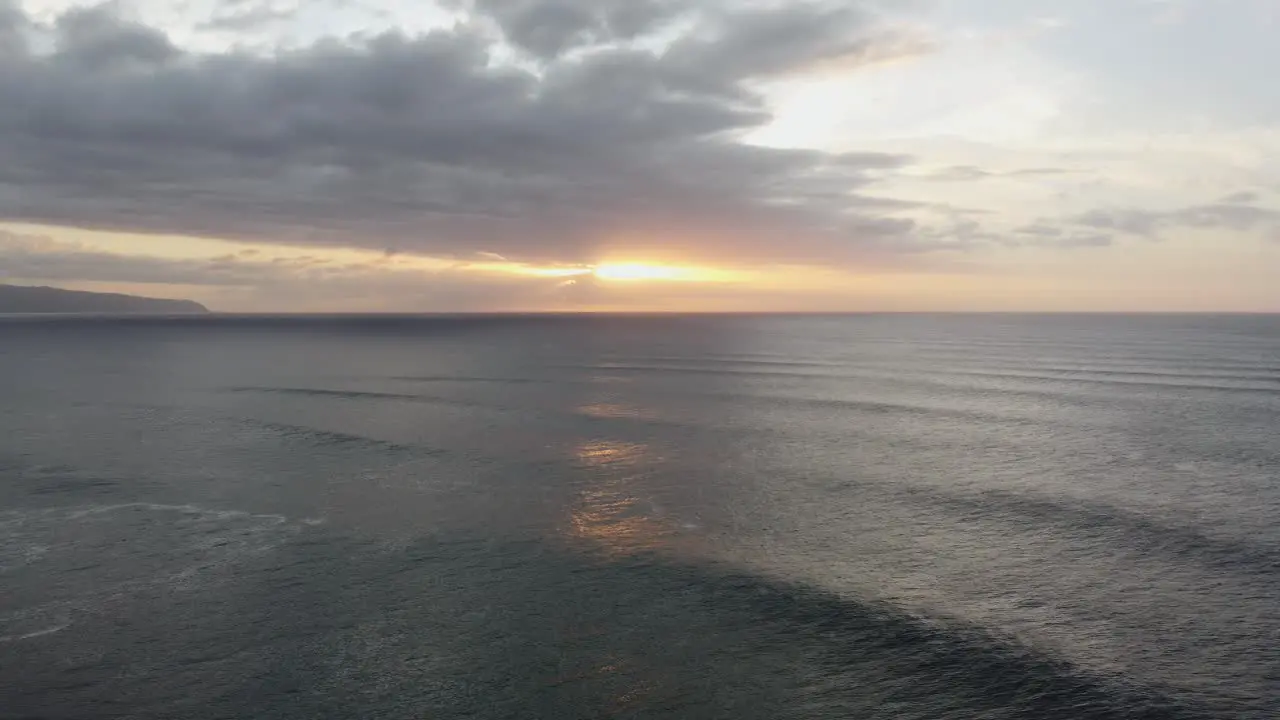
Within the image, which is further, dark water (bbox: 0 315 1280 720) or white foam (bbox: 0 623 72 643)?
white foam (bbox: 0 623 72 643)

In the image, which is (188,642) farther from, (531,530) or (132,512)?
(132,512)

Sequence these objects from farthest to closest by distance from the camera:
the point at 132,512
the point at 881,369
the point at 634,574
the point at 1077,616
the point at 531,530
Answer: the point at 881,369, the point at 132,512, the point at 531,530, the point at 634,574, the point at 1077,616

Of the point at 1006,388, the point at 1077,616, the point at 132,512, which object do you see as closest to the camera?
the point at 1077,616

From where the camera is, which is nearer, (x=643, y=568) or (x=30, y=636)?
(x=30, y=636)

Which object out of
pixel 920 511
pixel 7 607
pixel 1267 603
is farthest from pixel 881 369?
pixel 7 607

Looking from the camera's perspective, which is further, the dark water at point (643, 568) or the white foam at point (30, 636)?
the white foam at point (30, 636)

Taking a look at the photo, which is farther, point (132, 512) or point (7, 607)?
point (132, 512)

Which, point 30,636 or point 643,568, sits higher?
point 643,568
